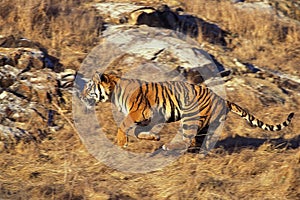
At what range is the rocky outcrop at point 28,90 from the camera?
26.5 feet

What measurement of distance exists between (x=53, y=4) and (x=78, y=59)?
6.95ft

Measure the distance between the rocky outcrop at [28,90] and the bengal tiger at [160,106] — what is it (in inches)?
35.4

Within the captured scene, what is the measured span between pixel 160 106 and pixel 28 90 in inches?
91.8

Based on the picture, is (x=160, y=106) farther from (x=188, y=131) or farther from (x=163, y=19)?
(x=163, y=19)

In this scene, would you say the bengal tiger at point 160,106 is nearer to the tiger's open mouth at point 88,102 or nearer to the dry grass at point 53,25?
the tiger's open mouth at point 88,102

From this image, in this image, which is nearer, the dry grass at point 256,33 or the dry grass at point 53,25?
the dry grass at point 53,25

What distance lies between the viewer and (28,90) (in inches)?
354

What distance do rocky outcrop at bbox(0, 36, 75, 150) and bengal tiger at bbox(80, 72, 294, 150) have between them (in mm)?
900

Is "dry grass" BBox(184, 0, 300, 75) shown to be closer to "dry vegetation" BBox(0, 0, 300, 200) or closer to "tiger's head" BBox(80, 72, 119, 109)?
"dry vegetation" BBox(0, 0, 300, 200)

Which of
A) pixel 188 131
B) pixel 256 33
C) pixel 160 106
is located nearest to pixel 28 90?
pixel 160 106

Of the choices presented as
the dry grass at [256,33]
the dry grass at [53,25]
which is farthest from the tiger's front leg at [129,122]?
the dry grass at [256,33]

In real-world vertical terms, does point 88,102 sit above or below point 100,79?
below

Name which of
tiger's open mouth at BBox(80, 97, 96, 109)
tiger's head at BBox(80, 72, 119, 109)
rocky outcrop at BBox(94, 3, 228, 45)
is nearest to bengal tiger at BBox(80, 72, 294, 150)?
tiger's head at BBox(80, 72, 119, 109)

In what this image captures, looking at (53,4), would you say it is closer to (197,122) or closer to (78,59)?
(78,59)
